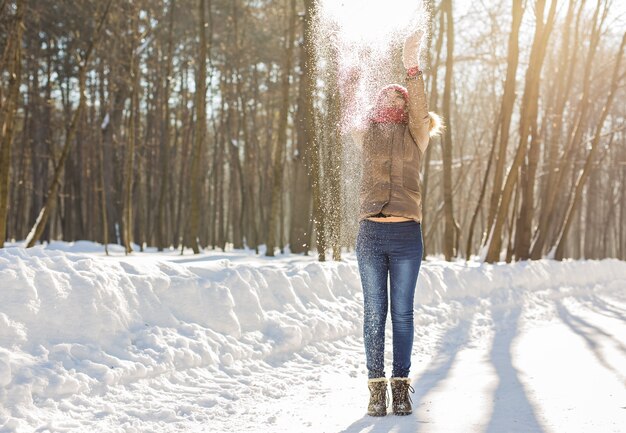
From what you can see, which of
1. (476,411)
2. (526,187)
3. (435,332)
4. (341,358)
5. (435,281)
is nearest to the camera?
(476,411)

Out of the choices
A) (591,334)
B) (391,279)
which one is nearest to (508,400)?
(391,279)

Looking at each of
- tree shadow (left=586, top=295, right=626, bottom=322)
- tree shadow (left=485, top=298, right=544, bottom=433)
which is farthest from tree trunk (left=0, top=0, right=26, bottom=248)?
tree shadow (left=586, top=295, right=626, bottom=322)

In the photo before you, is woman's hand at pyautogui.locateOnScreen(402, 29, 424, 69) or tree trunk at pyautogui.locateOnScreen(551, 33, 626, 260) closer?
woman's hand at pyautogui.locateOnScreen(402, 29, 424, 69)

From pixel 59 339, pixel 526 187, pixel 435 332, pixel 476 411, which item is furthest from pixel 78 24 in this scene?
pixel 476 411

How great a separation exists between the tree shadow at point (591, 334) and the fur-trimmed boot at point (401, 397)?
2.01 meters

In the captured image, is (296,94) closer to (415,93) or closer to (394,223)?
(415,93)

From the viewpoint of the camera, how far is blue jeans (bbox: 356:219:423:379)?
167 inches

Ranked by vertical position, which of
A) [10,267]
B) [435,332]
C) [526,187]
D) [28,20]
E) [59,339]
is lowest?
[435,332]

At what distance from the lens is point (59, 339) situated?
4.57 metres

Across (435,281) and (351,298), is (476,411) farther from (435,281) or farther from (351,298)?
(435,281)

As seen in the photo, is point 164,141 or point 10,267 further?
point 164,141

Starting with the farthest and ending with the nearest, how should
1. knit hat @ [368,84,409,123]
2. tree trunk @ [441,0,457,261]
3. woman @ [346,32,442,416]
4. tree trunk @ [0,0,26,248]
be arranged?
tree trunk @ [441,0,457,261]
tree trunk @ [0,0,26,248]
knit hat @ [368,84,409,123]
woman @ [346,32,442,416]

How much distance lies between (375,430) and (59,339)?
2.29 m

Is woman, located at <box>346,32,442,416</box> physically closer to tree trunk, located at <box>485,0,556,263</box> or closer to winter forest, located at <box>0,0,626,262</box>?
winter forest, located at <box>0,0,626,262</box>
